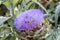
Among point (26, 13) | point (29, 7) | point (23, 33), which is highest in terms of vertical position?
point (29, 7)

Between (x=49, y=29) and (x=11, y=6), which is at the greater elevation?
(x=11, y=6)

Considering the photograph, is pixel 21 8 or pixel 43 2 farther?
pixel 43 2

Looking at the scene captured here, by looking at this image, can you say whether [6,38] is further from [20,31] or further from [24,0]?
[24,0]

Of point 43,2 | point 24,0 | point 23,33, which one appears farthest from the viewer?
point 43,2

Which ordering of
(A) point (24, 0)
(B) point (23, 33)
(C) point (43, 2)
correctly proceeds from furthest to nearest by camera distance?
(C) point (43, 2), (A) point (24, 0), (B) point (23, 33)

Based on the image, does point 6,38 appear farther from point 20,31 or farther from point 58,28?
point 58,28

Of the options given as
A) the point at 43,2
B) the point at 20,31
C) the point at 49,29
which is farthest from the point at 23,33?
the point at 43,2
